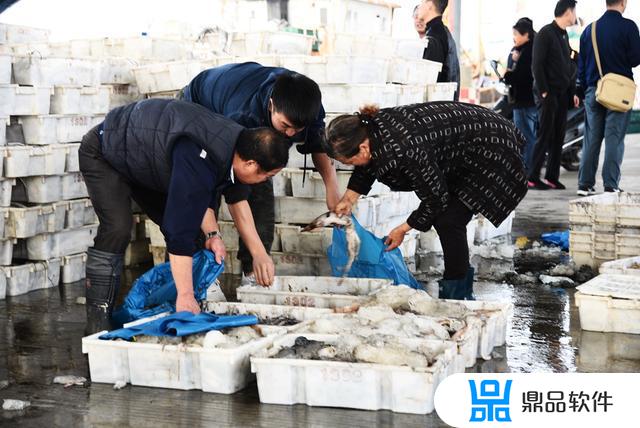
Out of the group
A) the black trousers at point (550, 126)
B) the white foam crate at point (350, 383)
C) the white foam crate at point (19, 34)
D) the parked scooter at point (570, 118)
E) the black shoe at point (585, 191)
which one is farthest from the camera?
the parked scooter at point (570, 118)

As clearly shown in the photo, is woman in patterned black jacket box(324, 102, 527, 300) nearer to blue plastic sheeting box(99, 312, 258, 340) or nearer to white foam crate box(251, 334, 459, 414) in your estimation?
blue plastic sheeting box(99, 312, 258, 340)

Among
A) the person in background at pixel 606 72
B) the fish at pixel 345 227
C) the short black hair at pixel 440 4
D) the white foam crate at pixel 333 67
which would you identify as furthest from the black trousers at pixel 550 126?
the fish at pixel 345 227

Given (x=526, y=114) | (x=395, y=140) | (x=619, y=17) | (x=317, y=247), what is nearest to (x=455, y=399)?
(x=395, y=140)

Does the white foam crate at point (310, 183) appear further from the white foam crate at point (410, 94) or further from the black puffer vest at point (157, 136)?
the black puffer vest at point (157, 136)

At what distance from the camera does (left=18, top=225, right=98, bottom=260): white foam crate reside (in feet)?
20.9

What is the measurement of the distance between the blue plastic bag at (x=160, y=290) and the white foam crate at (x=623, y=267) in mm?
2426

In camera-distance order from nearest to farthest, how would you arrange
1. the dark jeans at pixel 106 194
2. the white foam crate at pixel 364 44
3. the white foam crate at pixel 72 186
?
the dark jeans at pixel 106 194 < the white foam crate at pixel 72 186 < the white foam crate at pixel 364 44

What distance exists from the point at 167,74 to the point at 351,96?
1470 mm

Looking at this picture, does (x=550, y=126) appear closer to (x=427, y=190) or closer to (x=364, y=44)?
(x=364, y=44)

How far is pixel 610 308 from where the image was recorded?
504 cm

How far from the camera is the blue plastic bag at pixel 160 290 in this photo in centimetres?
497

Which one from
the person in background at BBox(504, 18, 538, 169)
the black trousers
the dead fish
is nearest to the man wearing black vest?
the dead fish

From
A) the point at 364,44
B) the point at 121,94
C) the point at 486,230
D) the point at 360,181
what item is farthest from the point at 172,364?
the point at 364,44

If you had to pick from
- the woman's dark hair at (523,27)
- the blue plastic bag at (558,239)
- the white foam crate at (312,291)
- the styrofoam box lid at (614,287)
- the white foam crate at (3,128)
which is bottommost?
the blue plastic bag at (558,239)
